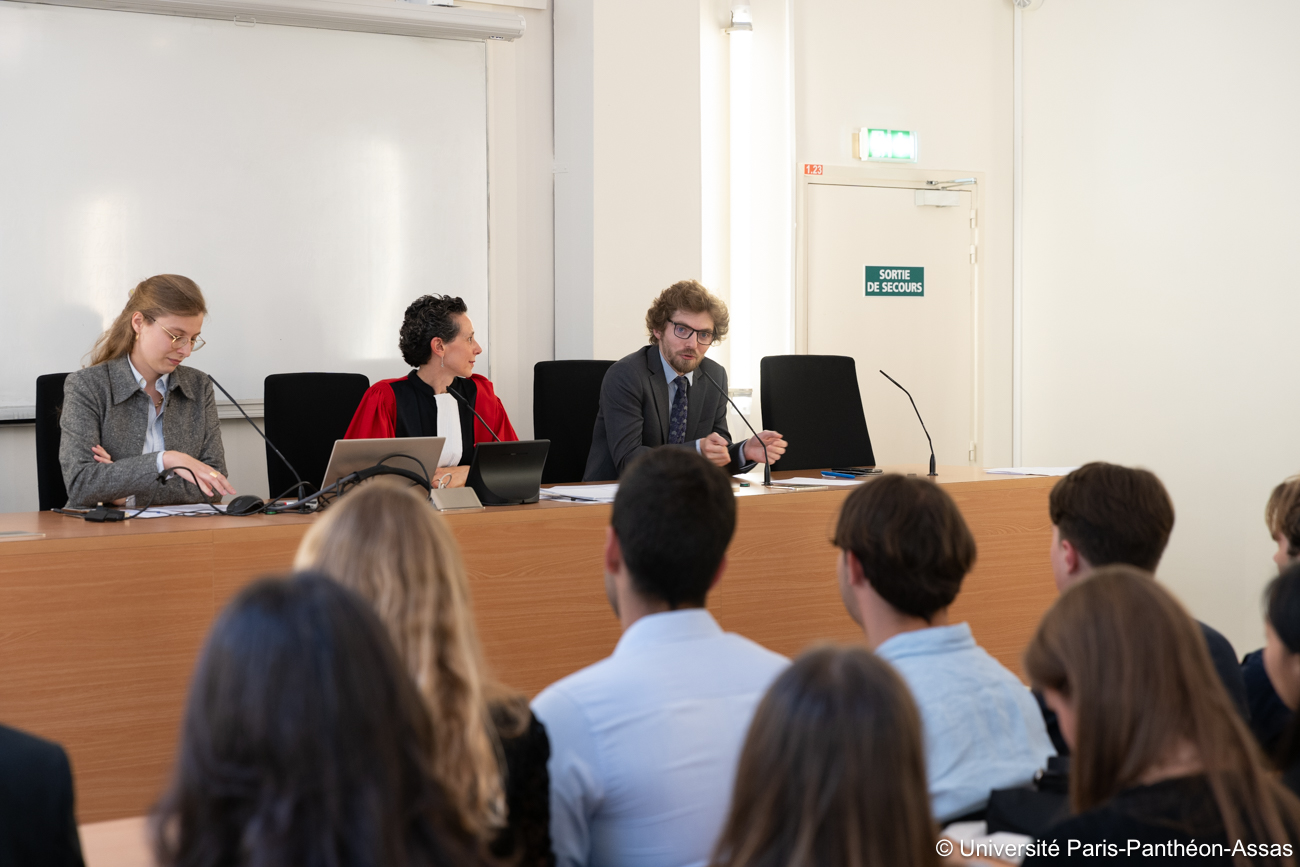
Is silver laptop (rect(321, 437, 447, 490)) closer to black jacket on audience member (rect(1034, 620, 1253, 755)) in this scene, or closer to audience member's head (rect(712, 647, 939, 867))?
black jacket on audience member (rect(1034, 620, 1253, 755))

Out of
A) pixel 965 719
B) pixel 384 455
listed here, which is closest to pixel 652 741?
pixel 965 719

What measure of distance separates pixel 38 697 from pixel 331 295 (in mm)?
2304

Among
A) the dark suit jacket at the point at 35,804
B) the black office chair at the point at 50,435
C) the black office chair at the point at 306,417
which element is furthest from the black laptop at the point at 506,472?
the dark suit jacket at the point at 35,804

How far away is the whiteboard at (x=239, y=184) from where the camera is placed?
3721mm

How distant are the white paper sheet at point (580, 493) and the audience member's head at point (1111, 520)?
1225mm

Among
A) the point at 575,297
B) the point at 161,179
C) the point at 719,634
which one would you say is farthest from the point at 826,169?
the point at 719,634

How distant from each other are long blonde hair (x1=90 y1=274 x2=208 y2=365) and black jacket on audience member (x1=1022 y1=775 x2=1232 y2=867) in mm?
2610

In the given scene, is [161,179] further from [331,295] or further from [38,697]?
[38,697]

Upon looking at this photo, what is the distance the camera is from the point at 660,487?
1508mm

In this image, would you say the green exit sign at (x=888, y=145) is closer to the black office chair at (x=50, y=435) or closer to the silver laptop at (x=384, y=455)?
the silver laptop at (x=384, y=455)

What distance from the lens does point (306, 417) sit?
3641 mm

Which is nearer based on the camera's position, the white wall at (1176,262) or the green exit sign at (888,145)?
the white wall at (1176,262)

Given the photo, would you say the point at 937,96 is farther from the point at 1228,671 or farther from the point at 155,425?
the point at 1228,671

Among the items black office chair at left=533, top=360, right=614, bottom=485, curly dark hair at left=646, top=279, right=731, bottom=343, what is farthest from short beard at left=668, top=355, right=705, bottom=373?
black office chair at left=533, top=360, right=614, bottom=485
